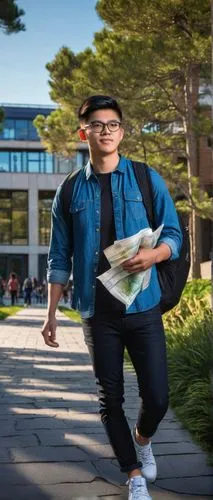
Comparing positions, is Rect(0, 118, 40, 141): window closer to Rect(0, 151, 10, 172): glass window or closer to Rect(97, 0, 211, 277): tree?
Rect(0, 151, 10, 172): glass window

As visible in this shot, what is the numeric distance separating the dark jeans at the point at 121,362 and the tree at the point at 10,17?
35.6ft

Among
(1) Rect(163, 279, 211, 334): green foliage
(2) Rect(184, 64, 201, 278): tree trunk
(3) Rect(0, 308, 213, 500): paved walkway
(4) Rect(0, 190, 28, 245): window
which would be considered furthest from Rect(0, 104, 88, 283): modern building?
(3) Rect(0, 308, 213, 500): paved walkway

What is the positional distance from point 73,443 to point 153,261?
1.96 metres

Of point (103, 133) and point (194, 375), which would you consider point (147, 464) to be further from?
point (194, 375)

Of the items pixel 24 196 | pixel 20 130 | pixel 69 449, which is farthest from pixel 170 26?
pixel 24 196

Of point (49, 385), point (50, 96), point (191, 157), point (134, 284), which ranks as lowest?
point (49, 385)

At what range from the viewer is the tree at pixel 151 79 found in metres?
14.9

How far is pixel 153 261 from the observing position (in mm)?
3270

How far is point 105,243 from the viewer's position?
11.0 ft

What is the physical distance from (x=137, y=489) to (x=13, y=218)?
55068 millimetres

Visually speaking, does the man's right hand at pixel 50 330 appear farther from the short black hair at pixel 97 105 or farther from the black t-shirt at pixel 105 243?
the short black hair at pixel 97 105

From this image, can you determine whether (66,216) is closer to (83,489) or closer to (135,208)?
(135,208)

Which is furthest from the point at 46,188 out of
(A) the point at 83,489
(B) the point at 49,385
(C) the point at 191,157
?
(A) the point at 83,489

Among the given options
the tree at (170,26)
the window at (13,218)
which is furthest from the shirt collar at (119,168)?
the window at (13,218)
